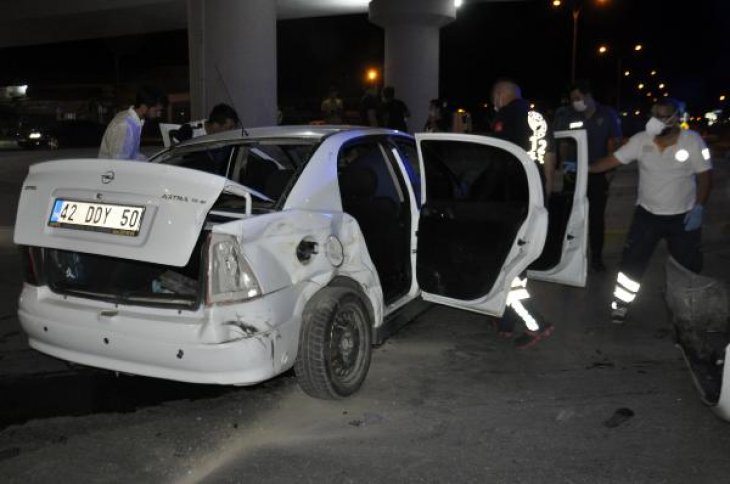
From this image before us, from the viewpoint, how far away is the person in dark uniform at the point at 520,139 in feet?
15.6

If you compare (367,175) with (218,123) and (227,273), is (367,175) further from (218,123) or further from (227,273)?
(218,123)

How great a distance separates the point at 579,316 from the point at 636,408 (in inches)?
74.9

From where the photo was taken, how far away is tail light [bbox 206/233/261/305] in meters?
3.29

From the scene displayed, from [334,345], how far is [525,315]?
1.59 meters

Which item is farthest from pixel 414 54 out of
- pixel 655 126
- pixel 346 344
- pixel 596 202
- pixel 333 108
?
pixel 346 344

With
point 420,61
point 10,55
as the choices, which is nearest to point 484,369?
point 420,61

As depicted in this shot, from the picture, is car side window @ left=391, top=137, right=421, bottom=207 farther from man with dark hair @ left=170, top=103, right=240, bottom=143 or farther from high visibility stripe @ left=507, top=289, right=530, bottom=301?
man with dark hair @ left=170, top=103, right=240, bottom=143

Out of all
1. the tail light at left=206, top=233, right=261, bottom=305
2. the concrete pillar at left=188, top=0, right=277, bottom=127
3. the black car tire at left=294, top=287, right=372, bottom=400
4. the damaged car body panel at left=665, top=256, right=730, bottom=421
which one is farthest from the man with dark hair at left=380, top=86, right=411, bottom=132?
the tail light at left=206, top=233, right=261, bottom=305

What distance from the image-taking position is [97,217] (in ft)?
11.3

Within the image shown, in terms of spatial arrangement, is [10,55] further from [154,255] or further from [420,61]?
[154,255]

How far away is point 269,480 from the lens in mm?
3057

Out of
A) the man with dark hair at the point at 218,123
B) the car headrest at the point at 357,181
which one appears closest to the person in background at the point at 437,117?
the man with dark hair at the point at 218,123

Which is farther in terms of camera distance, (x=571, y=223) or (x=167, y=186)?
(x=571, y=223)

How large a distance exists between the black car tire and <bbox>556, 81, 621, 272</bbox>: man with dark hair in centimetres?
376
